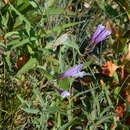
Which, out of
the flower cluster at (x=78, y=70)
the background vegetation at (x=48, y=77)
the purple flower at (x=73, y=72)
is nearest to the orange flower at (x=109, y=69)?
the background vegetation at (x=48, y=77)

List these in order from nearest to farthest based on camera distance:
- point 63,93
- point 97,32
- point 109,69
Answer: point 63,93, point 97,32, point 109,69

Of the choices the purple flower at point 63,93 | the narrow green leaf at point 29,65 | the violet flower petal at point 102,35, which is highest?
the violet flower petal at point 102,35

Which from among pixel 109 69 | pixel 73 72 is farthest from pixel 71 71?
pixel 109 69

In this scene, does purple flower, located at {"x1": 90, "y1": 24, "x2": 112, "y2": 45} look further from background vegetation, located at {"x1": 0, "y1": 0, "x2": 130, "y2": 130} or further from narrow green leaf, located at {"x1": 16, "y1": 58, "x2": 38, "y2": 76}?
narrow green leaf, located at {"x1": 16, "y1": 58, "x2": 38, "y2": 76}

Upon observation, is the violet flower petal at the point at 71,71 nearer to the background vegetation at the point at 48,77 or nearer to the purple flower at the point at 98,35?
the background vegetation at the point at 48,77

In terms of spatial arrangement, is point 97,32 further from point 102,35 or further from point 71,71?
point 71,71

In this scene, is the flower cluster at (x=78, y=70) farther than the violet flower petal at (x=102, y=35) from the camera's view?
No

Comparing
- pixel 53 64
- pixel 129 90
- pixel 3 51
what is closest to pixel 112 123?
pixel 129 90

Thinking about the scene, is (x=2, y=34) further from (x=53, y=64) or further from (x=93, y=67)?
(x=93, y=67)

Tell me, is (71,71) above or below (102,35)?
below
